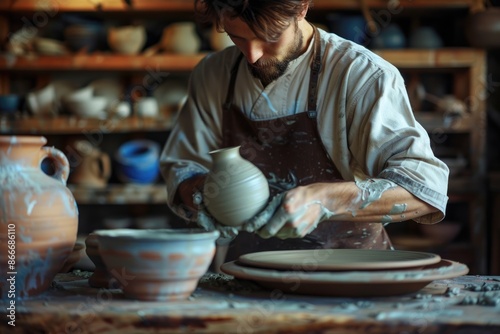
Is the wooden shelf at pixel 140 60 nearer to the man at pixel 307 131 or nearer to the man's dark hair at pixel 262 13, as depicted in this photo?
the man at pixel 307 131

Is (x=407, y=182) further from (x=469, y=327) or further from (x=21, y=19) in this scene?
(x=21, y=19)

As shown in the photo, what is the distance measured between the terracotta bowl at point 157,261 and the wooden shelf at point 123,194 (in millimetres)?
2771

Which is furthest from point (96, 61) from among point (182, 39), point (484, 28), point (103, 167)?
point (484, 28)

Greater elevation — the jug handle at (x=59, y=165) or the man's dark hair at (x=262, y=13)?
the man's dark hair at (x=262, y=13)

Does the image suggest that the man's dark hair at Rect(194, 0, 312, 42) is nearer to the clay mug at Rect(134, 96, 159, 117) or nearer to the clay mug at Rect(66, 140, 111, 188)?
the clay mug at Rect(134, 96, 159, 117)

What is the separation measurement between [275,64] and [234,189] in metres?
0.67

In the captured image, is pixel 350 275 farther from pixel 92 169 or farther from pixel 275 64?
pixel 92 169

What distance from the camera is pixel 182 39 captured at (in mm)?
4316

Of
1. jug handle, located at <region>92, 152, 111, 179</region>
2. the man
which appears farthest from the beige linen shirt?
jug handle, located at <region>92, 152, 111, 179</region>

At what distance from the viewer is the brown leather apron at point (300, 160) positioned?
2.31 meters

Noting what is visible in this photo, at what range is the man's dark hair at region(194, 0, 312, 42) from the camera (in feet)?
6.64

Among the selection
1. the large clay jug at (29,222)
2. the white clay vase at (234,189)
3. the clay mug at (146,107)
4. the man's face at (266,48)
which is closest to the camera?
the large clay jug at (29,222)

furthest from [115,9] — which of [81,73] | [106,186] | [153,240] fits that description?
[153,240]

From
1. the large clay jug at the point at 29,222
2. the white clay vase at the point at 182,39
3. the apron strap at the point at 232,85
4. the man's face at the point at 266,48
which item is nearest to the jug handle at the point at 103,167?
the white clay vase at the point at 182,39
